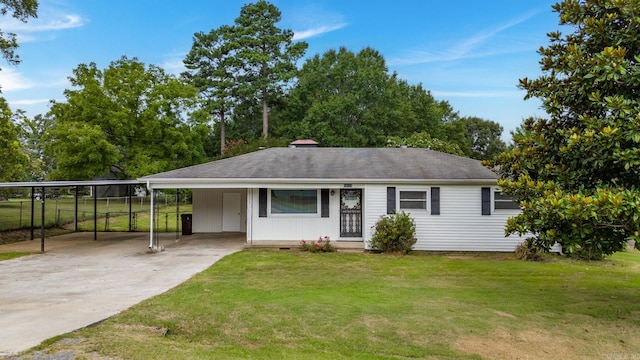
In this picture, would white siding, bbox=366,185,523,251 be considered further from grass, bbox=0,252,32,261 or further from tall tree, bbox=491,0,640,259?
grass, bbox=0,252,32,261

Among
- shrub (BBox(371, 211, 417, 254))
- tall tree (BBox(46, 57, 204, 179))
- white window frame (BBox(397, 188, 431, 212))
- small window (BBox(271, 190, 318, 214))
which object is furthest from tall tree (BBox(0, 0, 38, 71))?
white window frame (BBox(397, 188, 431, 212))

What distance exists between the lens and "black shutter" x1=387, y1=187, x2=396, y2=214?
43.2 ft

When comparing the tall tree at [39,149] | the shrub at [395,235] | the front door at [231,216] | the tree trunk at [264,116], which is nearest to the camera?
the shrub at [395,235]

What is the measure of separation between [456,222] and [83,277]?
10884 millimetres

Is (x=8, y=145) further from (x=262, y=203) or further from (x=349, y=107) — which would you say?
(x=349, y=107)

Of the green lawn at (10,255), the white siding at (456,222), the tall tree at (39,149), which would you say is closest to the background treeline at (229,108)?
the green lawn at (10,255)

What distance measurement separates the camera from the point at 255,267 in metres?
10.1

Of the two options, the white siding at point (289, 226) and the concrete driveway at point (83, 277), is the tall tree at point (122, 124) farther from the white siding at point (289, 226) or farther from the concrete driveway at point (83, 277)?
the white siding at point (289, 226)

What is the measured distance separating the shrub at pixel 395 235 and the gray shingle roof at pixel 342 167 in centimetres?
146

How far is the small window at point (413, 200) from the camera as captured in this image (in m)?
13.2

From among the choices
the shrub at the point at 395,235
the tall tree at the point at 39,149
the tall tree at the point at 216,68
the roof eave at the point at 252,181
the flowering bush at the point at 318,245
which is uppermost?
the tall tree at the point at 216,68

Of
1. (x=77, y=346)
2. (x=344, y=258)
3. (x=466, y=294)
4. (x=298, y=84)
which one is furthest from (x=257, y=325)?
(x=298, y=84)

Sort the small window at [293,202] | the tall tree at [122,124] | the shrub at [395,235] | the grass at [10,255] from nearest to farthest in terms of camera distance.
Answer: the grass at [10,255]
the shrub at [395,235]
the small window at [293,202]
the tall tree at [122,124]

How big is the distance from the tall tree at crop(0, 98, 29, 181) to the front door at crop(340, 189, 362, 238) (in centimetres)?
1480
